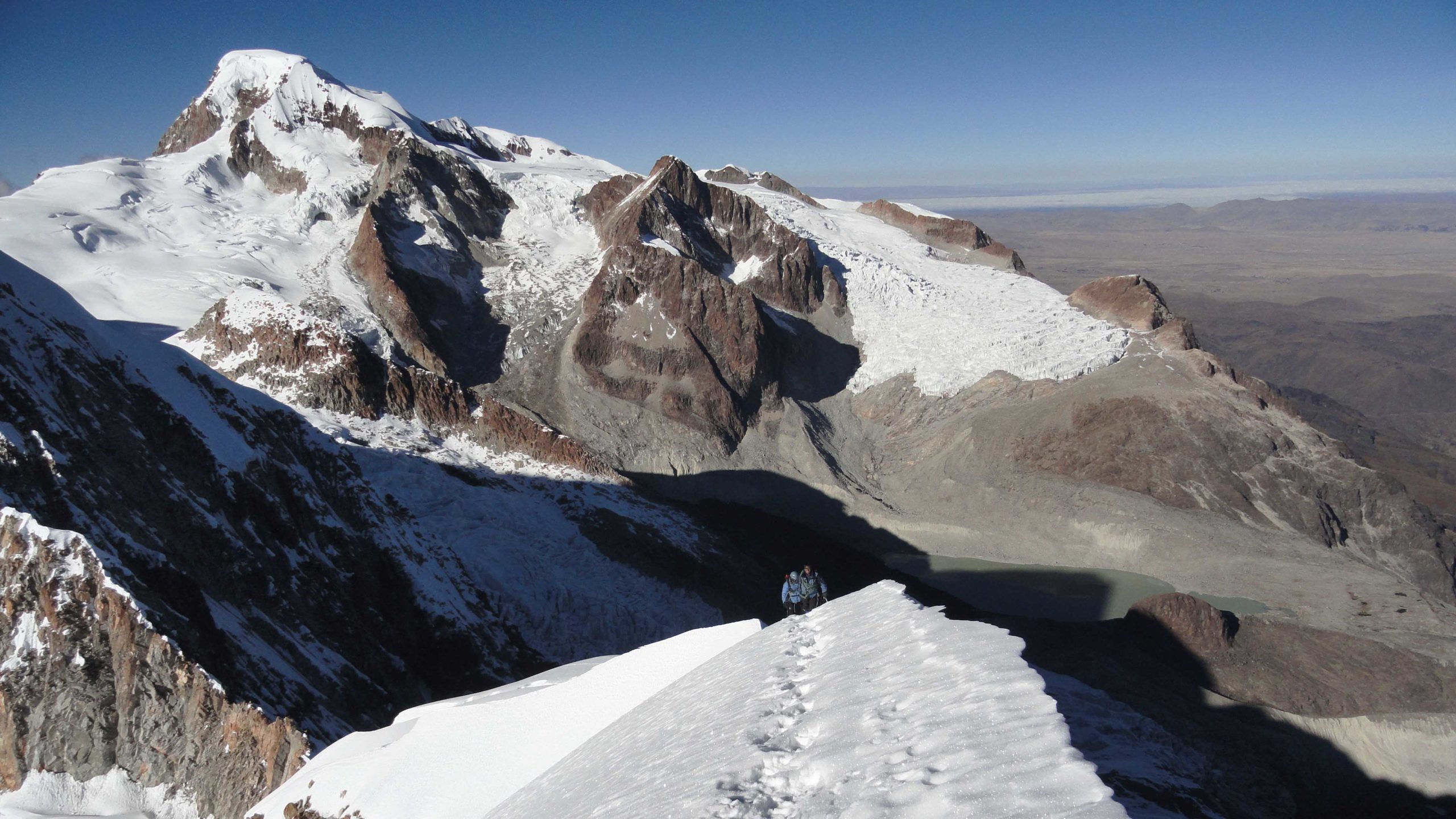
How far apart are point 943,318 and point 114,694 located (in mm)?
57278

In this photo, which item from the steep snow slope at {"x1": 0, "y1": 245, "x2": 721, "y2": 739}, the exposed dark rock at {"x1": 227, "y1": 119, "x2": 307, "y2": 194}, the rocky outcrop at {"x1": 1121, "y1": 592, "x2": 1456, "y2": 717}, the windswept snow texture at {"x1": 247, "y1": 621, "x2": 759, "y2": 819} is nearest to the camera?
the windswept snow texture at {"x1": 247, "y1": 621, "x2": 759, "y2": 819}

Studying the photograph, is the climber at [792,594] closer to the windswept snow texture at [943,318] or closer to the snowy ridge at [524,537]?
the snowy ridge at [524,537]

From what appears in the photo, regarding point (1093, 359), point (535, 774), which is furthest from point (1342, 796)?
point (1093, 359)

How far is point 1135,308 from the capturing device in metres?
57.7

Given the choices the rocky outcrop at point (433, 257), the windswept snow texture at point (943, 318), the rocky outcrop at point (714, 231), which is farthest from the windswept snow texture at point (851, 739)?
the rocky outcrop at point (714, 231)

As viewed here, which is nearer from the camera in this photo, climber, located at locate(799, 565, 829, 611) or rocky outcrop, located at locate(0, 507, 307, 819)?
rocky outcrop, located at locate(0, 507, 307, 819)

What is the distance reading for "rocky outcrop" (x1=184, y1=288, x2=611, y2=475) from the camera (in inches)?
1207

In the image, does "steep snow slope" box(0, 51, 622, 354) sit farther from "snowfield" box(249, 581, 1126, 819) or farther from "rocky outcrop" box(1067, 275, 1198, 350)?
"snowfield" box(249, 581, 1126, 819)

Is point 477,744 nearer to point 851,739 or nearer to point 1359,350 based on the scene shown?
point 851,739

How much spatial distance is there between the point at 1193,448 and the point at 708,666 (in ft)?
143

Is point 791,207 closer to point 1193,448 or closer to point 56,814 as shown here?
point 1193,448

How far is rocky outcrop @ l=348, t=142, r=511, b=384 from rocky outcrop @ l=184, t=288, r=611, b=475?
626 inches

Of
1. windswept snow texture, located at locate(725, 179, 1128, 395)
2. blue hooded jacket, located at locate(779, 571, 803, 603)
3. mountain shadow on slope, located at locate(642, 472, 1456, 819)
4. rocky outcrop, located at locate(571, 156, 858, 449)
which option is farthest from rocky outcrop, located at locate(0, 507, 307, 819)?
windswept snow texture, located at locate(725, 179, 1128, 395)

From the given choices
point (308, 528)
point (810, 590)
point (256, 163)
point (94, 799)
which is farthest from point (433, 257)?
point (94, 799)
